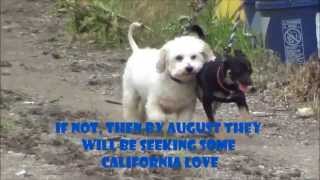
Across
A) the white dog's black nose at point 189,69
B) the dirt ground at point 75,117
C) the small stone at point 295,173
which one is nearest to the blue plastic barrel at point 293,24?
the dirt ground at point 75,117

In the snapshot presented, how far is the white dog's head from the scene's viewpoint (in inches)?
227

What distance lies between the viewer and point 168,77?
19.5ft

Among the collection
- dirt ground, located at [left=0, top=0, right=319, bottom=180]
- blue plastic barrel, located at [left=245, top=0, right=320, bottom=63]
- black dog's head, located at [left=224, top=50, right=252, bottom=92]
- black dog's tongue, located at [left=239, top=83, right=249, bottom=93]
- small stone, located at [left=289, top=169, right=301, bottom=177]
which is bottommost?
small stone, located at [left=289, top=169, right=301, bottom=177]

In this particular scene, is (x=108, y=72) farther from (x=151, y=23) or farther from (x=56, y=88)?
(x=151, y=23)

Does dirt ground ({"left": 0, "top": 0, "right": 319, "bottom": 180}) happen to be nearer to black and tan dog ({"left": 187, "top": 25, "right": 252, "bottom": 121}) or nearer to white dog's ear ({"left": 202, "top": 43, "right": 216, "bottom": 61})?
black and tan dog ({"left": 187, "top": 25, "right": 252, "bottom": 121})

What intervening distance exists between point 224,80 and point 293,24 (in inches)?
105

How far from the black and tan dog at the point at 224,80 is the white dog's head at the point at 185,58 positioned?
59 millimetres

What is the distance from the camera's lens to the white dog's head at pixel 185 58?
5.77 m

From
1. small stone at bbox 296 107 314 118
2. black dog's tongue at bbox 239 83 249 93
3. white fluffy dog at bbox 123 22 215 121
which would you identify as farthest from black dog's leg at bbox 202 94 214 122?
small stone at bbox 296 107 314 118

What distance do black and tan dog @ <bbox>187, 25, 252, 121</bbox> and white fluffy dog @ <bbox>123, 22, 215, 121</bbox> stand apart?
0.07m

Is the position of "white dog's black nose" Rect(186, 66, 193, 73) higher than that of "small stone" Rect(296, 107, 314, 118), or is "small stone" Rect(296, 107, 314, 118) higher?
"white dog's black nose" Rect(186, 66, 193, 73)

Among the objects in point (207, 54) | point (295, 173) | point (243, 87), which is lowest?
point (295, 173)

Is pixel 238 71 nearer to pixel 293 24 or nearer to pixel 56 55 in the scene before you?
pixel 293 24

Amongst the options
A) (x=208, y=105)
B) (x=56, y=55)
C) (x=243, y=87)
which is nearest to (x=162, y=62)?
(x=208, y=105)
